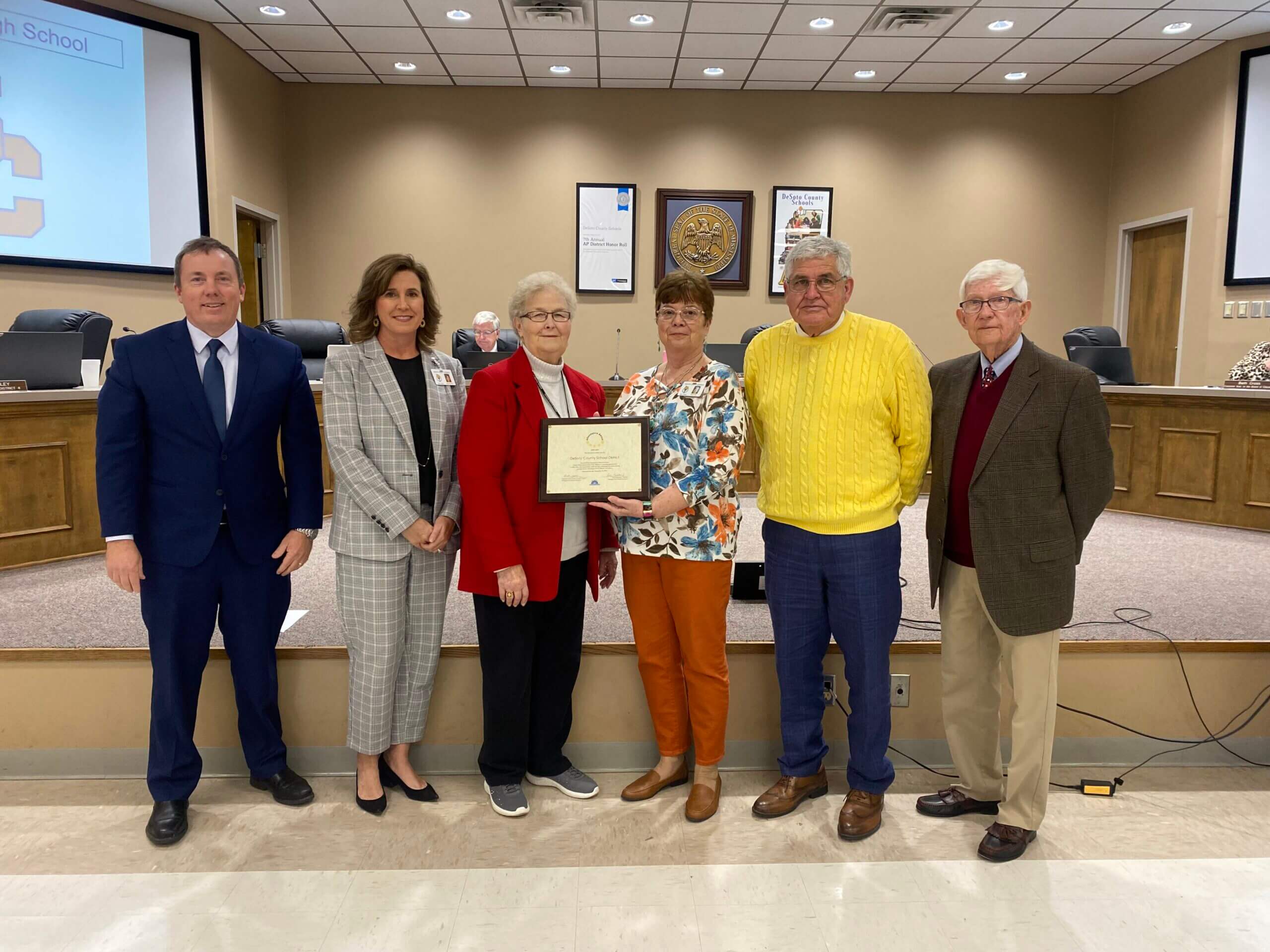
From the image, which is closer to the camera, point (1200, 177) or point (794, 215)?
point (1200, 177)

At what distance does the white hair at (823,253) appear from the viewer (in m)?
1.96

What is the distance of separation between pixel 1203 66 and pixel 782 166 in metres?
3.27

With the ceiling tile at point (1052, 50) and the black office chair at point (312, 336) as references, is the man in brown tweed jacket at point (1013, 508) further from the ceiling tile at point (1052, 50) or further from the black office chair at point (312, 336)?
the ceiling tile at point (1052, 50)

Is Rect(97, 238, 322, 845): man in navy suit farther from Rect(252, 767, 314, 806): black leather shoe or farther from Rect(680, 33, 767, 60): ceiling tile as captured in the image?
Rect(680, 33, 767, 60): ceiling tile

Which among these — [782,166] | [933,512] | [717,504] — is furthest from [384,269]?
[782,166]

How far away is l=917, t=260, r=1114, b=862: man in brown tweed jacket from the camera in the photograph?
6.28 ft

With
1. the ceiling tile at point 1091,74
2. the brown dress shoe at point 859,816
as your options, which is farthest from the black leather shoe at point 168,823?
the ceiling tile at point 1091,74

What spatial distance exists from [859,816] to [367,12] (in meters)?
5.80

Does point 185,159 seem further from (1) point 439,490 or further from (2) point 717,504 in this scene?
(2) point 717,504

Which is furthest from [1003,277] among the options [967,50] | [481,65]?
[481,65]

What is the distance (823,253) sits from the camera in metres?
1.96

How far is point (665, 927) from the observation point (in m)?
1.78

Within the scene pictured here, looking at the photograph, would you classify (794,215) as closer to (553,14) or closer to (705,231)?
(705,231)

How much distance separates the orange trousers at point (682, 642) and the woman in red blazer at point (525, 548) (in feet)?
0.54
